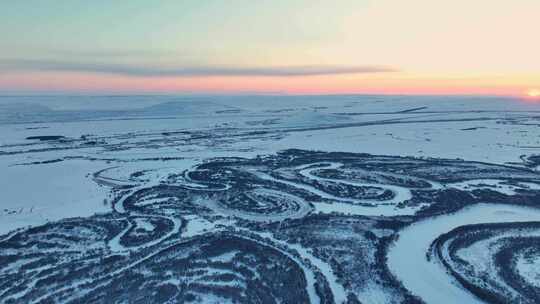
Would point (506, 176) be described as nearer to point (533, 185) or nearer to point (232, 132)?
point (533, 185)

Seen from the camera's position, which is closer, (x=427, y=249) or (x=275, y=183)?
(x=427, y=249)

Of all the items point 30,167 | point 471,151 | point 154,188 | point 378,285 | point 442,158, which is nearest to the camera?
point 378,285

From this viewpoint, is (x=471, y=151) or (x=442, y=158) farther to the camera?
(x=471, y=151)

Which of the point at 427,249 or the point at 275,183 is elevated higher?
the point at 275,183

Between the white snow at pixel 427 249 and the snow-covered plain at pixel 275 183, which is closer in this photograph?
Answer: the white snow at pixel 427 249

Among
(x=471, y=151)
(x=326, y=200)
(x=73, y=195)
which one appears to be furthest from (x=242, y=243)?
(x=471, y=151)

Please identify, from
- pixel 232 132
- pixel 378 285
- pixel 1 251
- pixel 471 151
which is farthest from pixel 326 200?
pixel 232 132

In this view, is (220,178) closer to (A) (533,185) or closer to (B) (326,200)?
(B) (326,200)

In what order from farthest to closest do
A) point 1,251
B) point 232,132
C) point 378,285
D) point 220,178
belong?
point 232,132
point 220,178
point 1,251
point 378,285

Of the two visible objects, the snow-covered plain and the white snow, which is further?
the snow-covered plain
